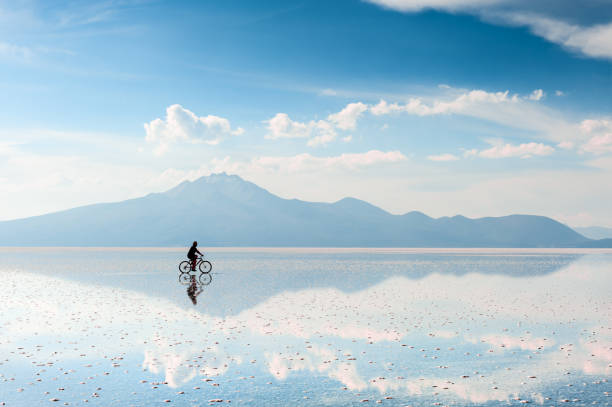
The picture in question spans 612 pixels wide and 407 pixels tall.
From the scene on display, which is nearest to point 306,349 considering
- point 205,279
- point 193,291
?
point 193,291

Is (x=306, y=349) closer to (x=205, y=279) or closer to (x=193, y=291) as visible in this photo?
(x=193, y=291)

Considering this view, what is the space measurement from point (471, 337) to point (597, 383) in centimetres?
607

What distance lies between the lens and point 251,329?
66.3 ft

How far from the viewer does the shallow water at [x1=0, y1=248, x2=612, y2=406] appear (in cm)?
1228

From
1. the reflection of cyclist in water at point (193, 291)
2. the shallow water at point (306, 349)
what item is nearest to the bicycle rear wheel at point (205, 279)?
the reflection of cyclist in water at point (193, 291)

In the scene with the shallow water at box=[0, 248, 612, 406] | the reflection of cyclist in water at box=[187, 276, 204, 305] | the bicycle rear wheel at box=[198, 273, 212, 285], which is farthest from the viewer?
the bicycle rear wheel at box=[198, 273, 212, 285]

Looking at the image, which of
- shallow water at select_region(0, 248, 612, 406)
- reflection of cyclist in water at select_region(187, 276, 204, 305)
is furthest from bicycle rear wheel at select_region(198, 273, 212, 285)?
shallow water at select_region(0, 248, 612, 406)

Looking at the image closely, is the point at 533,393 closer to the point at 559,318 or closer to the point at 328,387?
the point at 328,387

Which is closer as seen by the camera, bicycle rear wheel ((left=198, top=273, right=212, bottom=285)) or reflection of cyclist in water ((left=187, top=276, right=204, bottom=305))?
reflection of cyclist in water ((left=187, top=276, right=204, bottom=305))

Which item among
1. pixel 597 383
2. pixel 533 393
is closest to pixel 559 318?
pixel 597 383

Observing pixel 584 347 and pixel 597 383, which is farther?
pixel 584 347

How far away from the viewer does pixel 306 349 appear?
1680 cm

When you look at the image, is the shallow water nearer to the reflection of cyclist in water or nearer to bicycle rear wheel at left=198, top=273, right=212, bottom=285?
the reflection of cyclist in water

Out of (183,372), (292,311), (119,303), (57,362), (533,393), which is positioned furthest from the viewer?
(119,303)
